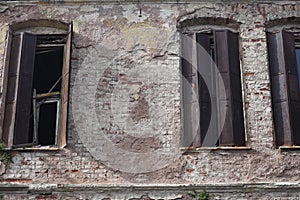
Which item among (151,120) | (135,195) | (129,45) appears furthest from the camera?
(129,45)

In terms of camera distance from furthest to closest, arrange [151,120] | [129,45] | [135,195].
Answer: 1. [129,45]
2. [151,120]
3. [135,195]

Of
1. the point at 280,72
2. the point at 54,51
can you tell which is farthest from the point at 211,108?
the point at 54,51

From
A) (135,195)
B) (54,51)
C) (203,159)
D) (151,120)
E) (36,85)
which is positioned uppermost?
(54,51)

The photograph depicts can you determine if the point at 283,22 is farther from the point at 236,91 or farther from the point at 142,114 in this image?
the point at 142,114

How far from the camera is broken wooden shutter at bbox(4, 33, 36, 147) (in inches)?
325

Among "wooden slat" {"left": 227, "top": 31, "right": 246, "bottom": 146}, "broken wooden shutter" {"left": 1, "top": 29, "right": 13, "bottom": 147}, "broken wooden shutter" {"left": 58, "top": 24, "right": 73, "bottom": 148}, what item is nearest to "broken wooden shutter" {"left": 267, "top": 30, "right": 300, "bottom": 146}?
"wooden slat" {"left": 227, "top": 31, "right": 246, "bottom": 146}

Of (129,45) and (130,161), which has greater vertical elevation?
(129,45)

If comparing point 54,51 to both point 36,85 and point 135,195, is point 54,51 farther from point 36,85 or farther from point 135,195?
point 135,195

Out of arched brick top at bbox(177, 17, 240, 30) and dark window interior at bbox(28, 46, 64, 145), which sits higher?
arched brick top at bbox(177, 17, 240, 30)

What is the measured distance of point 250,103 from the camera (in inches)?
335

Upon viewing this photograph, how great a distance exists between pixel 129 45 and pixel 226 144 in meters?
2.18

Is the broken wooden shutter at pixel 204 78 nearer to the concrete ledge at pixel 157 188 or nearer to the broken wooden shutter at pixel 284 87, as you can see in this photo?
the concrete ledge at pixel 157 188

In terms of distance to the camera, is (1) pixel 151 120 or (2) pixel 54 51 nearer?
(1) pixel 151 120

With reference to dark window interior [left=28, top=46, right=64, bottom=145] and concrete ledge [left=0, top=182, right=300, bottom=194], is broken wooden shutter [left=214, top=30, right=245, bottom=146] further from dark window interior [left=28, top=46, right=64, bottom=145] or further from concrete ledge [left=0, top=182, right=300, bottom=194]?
dark window interior [left=28, top=46, right=64, bottom=145]
